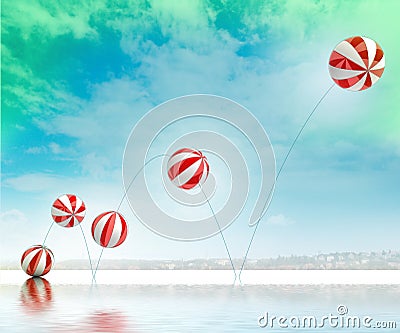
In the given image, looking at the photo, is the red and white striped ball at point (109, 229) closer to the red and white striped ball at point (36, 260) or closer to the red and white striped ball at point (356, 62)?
the red and white striped ball at point (36, 260)

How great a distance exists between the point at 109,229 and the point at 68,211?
185 cm

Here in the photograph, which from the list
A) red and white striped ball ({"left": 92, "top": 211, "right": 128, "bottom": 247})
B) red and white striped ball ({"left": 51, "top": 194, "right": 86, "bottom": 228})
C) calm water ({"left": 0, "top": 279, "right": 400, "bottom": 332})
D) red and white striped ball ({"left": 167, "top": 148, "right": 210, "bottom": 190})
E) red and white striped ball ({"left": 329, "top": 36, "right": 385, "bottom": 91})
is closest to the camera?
calm water ({"left": 0, "top": 279, "right": 400, "bottom": 332})

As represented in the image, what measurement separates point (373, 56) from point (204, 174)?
3.31m

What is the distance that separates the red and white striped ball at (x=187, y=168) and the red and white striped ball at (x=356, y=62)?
2.61 metres

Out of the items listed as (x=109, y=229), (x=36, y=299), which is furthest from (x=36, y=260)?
(x=36, y=299)

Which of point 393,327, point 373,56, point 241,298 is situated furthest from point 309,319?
point 373,56

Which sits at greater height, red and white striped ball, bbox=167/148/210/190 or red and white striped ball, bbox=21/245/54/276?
red and white striped ball, bbox=167/148/210/190

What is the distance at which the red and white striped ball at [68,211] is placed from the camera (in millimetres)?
11758

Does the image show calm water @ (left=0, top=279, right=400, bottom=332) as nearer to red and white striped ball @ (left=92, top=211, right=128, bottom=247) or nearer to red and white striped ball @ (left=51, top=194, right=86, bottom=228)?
red and white striped ball @ (left=92, top=211, right=128, bottom=247)

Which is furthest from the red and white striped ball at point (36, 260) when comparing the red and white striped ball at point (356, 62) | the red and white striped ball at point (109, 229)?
the red and white striped ball at point (356, 62)

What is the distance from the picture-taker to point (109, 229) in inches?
405

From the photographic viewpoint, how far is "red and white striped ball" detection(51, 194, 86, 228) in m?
11.8

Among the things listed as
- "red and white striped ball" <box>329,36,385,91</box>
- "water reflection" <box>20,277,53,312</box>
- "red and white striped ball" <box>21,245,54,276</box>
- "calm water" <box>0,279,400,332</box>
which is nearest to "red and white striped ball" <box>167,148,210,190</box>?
"calm water" <box>0,279,400,332</box>

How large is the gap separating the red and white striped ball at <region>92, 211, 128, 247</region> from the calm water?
2.36m
